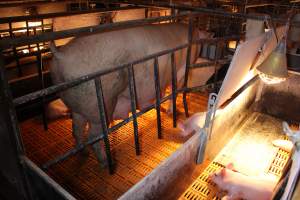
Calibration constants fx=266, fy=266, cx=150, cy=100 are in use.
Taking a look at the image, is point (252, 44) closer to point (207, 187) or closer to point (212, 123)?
point (212, 123)

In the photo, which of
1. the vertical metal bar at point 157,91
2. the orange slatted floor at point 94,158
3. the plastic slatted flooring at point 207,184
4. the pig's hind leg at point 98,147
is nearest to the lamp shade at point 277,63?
the plastic slatted flooring at point 207,184

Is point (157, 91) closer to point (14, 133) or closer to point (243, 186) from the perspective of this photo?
point (243, 186)

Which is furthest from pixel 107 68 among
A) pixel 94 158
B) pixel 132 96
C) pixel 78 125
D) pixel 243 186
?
pixel 243 186

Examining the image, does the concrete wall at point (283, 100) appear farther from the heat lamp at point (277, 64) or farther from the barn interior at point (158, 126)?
the heat lamp at point (277, 64)

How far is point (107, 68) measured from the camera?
2414 millimetres

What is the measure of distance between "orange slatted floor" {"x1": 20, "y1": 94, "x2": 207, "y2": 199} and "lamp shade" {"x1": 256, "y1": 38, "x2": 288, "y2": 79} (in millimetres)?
1585

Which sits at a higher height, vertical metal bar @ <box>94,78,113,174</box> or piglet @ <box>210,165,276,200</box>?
vertical metal bar @ <box>94,78,113,174</box>

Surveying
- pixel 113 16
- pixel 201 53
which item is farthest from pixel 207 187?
pixel 113 16

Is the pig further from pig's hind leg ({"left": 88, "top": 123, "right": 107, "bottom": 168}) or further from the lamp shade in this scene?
the lamp shade

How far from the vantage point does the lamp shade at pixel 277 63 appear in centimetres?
209

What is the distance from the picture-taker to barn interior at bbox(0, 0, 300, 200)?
6.06ft

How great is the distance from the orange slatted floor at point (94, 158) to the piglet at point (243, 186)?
0.78 meters

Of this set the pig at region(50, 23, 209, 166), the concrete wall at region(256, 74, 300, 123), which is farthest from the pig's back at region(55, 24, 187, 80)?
the concrete wall at region(256, 74, 300, 123)

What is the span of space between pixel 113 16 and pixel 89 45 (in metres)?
2.46
